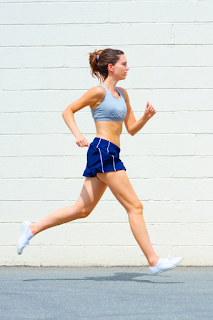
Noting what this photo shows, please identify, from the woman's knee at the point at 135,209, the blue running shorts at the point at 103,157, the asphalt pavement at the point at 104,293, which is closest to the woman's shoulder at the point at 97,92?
the blue running shorts at the point at 103,157

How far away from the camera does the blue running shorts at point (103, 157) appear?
3717 mm

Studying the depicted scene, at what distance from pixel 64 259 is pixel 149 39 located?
8.12 feet

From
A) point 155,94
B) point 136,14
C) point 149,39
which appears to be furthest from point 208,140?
point 136,14

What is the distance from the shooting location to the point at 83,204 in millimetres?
3932

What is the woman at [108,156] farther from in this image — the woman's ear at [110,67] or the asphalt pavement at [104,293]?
the asphalt pavement at [104,293]

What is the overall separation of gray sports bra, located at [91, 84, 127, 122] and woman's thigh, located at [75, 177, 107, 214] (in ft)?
1.72

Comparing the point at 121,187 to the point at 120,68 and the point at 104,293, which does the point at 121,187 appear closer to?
the point at 104,293

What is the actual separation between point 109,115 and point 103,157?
1.19ft

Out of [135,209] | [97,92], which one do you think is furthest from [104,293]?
[97,92]

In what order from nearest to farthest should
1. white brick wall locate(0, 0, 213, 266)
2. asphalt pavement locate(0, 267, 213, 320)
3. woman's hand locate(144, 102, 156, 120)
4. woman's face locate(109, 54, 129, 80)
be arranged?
asphalt pavement locate(0, 267, 213, 320)
woman's hand locate(144, 102, 156, 120)
woman's face locate(109, 54, 129, 80)
white brick wall locate(0, 0, 213, 266)

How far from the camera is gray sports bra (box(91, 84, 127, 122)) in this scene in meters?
3.80

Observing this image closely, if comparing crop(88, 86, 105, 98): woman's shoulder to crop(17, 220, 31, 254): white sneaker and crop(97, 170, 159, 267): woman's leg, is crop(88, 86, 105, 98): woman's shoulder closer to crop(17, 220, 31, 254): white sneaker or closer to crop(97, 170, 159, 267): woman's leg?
crop(97, 170, 159, 267): woman's leg

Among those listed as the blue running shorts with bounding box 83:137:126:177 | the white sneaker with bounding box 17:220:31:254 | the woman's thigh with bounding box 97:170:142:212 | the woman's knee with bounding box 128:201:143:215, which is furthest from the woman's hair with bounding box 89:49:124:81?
the white sneaker with bounding box 17:220:31:254

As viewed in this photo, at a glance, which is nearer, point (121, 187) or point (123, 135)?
point (121, 187)
